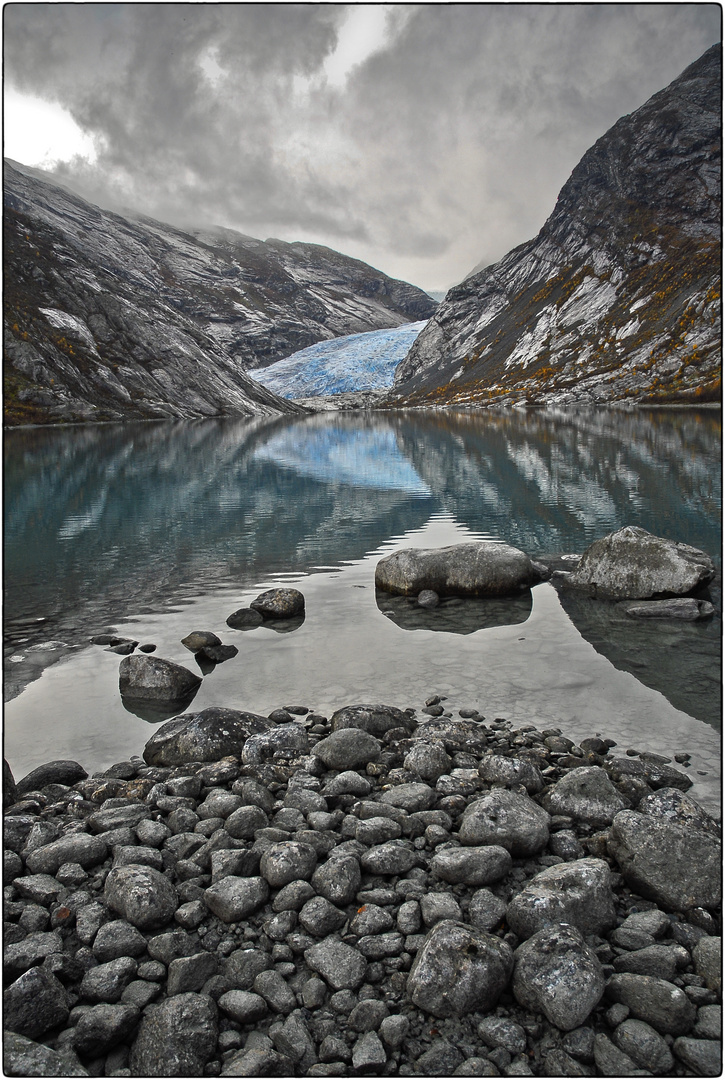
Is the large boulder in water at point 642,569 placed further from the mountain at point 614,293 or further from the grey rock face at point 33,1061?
the mountain at point 614,293

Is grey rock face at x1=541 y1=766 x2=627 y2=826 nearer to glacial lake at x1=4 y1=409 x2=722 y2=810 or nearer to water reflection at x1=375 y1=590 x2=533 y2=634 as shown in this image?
glacial lake at x1=4 y1=409 x2=722 y2=810

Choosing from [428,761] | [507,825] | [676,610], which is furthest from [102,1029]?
[676,610]

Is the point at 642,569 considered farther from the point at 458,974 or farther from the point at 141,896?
the point at 141,896

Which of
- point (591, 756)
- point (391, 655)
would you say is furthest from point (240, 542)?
point (591, 756)

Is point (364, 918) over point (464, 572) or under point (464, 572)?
under

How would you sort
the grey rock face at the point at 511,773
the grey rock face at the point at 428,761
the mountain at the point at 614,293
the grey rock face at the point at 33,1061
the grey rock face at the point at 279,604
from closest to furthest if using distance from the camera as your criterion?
the grey rock face at the point at 33,1061, the grey rock face at the point at 511,773, the grey rock face at the point at 428,761, the grey rock face at the point at 279,604, the mountain at the point at 614,293

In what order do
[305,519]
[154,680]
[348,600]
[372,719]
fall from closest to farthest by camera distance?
1. [372,719]
2. [154,680]
3. [348,600]
4. [305,519]

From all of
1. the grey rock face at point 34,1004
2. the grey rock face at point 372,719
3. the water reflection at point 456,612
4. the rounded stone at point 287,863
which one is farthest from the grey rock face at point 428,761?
the water reflection at point 456,612
